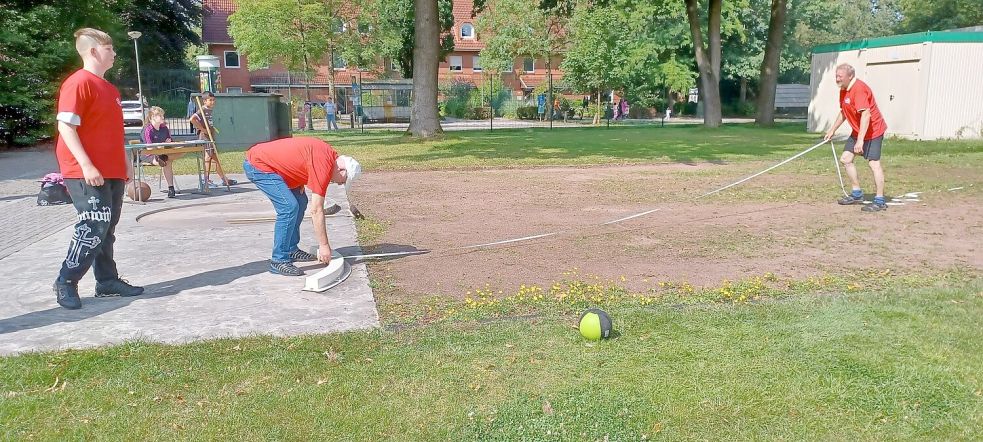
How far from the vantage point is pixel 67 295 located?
5473 mm

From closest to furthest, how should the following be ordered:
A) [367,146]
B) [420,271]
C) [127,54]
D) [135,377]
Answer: [135,377], [420,271], [367,146], [127,54]

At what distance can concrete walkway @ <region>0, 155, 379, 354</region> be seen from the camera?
4.98m

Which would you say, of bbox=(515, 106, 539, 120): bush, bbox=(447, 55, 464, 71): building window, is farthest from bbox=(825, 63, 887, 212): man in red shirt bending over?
bbox=(447, 55, 464, 71): building window

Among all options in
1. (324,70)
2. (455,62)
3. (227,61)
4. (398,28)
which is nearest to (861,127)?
(398,28)

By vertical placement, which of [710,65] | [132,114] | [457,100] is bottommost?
[132,114]

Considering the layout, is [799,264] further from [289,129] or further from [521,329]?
[289,129]

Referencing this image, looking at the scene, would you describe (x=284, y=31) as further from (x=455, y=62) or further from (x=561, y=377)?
(x=561, y=377)

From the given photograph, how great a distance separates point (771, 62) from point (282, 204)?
98.3ft

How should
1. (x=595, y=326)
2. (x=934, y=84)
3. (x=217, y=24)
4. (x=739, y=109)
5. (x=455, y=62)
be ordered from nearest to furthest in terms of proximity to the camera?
1. (x=595, y=326)
2. (x=934, y=84)
3. (x=739, y=109)
4. (x=217, y=24)
5. (x=455, y=62)

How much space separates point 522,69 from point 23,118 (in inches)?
1656

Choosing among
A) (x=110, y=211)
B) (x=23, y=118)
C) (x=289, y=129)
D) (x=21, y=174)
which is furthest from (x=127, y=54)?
(x=110, y=211)

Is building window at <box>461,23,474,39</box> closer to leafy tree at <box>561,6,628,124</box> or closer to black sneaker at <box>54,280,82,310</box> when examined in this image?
leafy tree at <box>561,6,628,124</box>

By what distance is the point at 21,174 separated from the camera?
15352 mm

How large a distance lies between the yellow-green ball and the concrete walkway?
1.46 m
